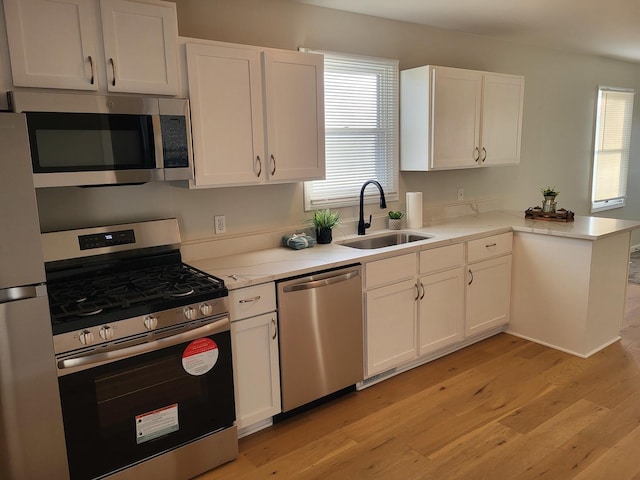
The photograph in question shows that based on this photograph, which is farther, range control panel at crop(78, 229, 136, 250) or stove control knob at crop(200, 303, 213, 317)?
range control panel at crop(78, 229, 136, 250)

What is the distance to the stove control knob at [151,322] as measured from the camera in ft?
6.70

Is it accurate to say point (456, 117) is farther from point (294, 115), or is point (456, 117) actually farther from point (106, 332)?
point (106, 332)

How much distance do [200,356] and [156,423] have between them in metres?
0.34

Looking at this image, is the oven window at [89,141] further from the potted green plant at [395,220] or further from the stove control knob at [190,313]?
the potted green plant at [395,220]

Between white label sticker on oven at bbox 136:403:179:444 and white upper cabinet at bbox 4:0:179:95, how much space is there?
1461 millimetres

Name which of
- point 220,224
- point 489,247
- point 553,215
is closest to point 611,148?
point 553,215

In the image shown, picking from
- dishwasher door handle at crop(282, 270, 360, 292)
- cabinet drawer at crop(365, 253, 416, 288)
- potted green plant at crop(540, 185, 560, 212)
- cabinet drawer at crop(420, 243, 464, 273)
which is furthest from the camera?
potted green plant at crop(540, 185, 560, 212)

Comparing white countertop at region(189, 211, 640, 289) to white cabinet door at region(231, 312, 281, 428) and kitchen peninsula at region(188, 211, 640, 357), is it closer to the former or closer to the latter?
kitchen peninsula at region(188, 211, 640, 357)

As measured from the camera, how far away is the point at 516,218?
4.19m

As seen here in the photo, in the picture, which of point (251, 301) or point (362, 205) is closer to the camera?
point (251, 301)

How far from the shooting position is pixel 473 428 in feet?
8.70

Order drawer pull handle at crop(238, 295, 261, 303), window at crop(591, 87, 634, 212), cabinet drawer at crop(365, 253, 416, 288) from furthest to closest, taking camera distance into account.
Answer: window at crop(591, 87, 634, 212)
cabinet drawer at crop(365, 253, 416, 288)
drawer pull handle at crop(238, 295, 261, 303)

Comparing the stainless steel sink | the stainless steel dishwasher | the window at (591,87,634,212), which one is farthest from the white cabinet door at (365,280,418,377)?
the window at (591,87,634,212)

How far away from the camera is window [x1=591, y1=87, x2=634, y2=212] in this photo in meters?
6.02
